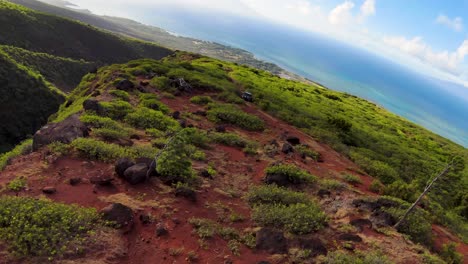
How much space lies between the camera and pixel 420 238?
13.3m

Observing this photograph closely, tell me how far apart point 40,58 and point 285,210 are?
88.4m

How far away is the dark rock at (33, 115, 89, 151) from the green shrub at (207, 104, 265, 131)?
1104cm

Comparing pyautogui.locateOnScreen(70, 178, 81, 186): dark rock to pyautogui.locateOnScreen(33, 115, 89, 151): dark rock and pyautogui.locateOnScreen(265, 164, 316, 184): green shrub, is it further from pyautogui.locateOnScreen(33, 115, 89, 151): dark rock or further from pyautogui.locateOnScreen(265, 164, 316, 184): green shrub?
pyautogui.locateOnScreen(265, 164, 316, 184): green shrub

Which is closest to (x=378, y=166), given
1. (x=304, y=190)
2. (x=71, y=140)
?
(x=304, y=190)

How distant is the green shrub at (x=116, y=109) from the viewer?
20297 millimetres

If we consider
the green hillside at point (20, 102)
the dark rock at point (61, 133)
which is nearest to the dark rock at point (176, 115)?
the dark rock at point (61, 133)

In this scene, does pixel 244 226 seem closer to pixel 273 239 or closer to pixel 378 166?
pixel 273 239

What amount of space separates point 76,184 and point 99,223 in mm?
2928

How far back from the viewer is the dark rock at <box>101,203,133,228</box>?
10570 mm

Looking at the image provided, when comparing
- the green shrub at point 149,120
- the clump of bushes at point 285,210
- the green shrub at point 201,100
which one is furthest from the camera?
the green shrub at point 201,100

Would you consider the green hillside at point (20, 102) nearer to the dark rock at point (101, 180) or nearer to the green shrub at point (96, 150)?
the green shrub at point (96, 150)

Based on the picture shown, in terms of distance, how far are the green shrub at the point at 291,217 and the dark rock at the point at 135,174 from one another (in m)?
4.85

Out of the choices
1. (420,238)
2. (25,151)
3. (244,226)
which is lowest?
(25,151)

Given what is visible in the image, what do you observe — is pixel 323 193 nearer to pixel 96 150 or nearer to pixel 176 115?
pixel 96 150
